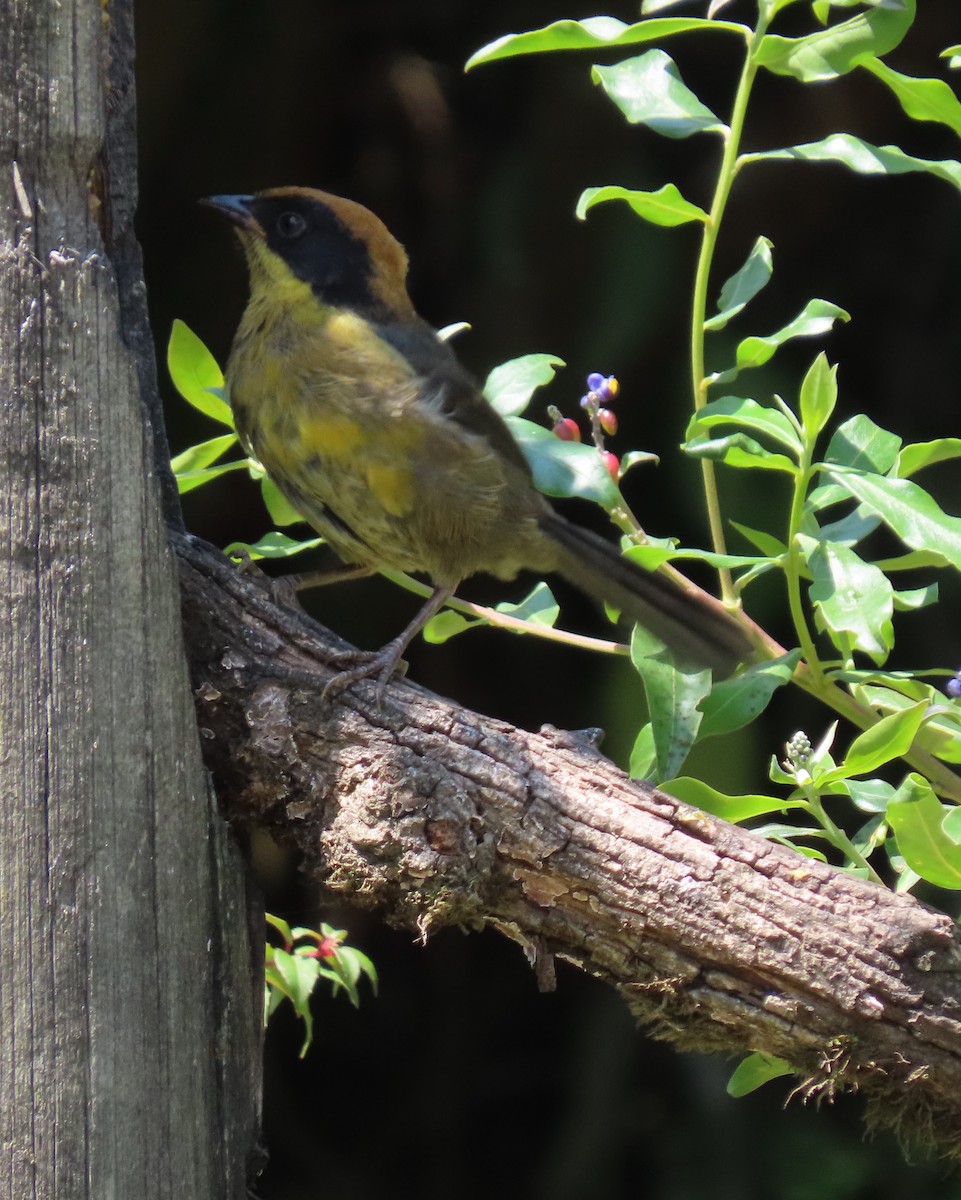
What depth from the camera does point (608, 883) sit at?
171 centimetres

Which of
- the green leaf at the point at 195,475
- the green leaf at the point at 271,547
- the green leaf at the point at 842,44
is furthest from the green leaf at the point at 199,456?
the green leaf at the point at 842,44

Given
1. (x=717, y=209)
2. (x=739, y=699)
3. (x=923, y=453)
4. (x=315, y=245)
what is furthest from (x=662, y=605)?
(x=315, y=245)

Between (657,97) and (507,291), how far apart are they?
216 cm

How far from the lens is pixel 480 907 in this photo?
5.67 ft

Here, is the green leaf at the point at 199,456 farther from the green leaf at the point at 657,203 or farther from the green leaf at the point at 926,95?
the green leaf at the point at 926,95

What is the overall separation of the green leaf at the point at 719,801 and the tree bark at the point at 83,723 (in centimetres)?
60

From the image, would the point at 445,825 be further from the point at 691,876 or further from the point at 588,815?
the point at 691,876

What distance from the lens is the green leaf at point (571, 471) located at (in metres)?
1.86

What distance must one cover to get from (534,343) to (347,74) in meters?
1.04

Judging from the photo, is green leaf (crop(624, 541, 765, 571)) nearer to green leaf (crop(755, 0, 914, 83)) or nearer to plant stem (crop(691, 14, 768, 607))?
plant stem (crop(691, 14, 768, 607))

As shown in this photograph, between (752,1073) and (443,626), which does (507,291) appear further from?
(752,1073)

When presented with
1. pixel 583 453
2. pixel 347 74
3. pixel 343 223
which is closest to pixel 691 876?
pixel 583 453

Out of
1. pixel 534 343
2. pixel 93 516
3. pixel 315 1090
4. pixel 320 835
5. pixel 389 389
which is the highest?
pixel 93 516

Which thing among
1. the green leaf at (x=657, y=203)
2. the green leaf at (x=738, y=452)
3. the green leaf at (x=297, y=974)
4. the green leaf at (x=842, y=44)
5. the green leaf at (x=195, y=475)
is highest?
the green leaf at (x=842, y=44)
